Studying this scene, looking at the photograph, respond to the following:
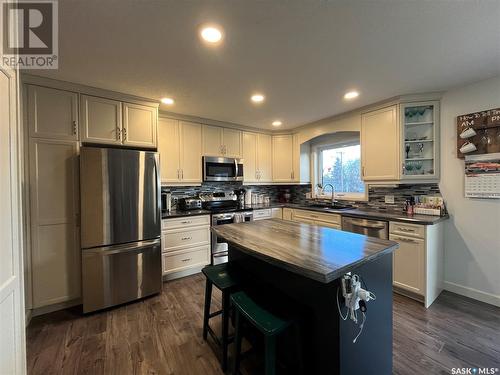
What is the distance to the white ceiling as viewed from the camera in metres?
1.33

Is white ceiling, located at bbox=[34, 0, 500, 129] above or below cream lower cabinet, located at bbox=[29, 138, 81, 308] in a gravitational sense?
above

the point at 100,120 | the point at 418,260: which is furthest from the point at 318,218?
the point at 100,120

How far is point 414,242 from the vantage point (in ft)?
A: 7.70

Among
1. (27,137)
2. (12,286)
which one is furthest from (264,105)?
(12,286)

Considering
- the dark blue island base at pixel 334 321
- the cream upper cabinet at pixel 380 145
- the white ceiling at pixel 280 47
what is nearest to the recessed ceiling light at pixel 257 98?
the white ceiling at pixel 280 47

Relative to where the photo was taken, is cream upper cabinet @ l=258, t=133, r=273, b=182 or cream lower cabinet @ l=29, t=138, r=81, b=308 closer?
cream lower cabinet @ l=29, t=138, r=81, b=308

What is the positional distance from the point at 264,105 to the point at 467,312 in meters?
3.22

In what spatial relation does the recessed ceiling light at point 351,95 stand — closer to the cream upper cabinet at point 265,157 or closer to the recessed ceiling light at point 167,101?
the cream upper cabinet at point 265,157

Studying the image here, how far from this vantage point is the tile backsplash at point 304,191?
2.91m

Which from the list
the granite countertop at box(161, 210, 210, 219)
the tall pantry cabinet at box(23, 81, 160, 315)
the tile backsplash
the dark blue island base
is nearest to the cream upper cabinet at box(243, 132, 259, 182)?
the tile backsplash

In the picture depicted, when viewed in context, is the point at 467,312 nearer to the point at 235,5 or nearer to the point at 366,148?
the point at 366,148

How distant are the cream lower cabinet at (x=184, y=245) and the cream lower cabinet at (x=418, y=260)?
2455mm

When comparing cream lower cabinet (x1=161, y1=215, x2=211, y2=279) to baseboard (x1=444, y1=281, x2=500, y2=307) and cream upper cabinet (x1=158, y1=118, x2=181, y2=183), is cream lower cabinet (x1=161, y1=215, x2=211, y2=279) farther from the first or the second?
baseboard (x1=444, y1=281, x2=500, y2=307)

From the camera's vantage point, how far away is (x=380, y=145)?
2.96m
